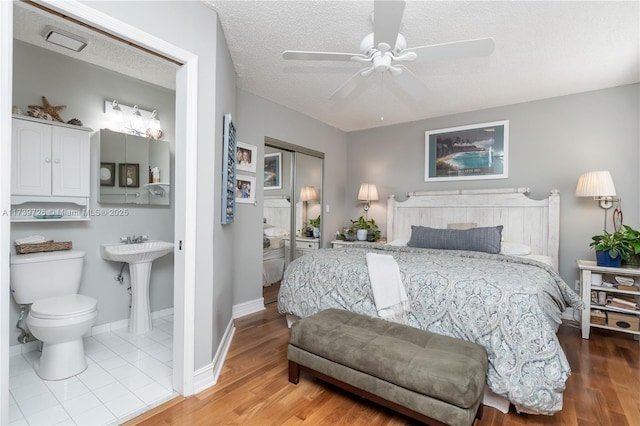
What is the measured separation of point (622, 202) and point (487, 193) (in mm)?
1232

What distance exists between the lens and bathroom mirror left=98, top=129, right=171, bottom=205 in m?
2.89

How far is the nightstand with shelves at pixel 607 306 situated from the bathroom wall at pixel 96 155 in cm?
425

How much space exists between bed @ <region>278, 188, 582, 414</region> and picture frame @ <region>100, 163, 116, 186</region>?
1924 mm

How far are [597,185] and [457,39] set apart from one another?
6.82 ft

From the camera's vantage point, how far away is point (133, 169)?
3066mm

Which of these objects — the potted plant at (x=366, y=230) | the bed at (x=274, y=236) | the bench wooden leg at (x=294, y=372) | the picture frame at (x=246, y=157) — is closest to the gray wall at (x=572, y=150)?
the potted plant at (x=366, y=230)

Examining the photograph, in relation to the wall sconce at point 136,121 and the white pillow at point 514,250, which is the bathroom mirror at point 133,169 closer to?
the wall sconce at point 136,121

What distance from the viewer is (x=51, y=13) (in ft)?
4.74

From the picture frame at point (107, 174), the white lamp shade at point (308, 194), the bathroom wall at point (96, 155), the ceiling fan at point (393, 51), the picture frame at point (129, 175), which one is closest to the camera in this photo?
the ceiling fan at point (393, 51)

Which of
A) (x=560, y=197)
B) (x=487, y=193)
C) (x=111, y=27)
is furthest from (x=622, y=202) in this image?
(x=111, y=27)

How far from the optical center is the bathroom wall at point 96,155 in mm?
2477

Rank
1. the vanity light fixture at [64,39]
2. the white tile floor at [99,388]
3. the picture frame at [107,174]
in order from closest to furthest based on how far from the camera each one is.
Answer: the white tile floor at [99,388] → the vanity light fixture at [64,39] → the picture frame at [107,174]

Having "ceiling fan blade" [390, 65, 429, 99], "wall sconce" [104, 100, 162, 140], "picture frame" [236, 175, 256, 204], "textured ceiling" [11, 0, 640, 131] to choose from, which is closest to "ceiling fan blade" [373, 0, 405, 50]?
"ceiling fan blade" [390, 65, 429, 99]

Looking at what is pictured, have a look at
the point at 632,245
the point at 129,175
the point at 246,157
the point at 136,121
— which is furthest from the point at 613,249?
the point at 136,121
